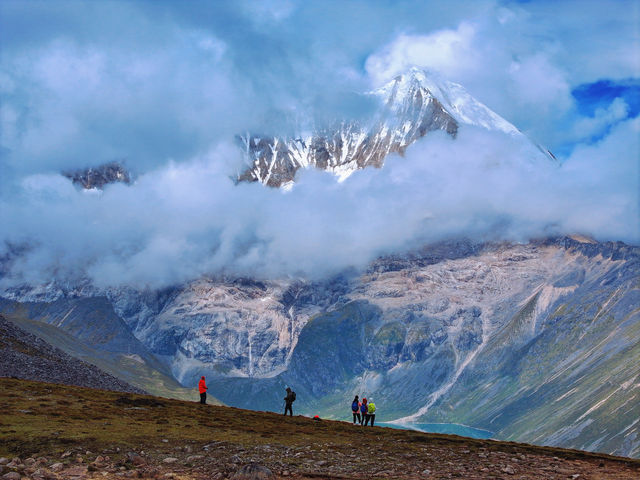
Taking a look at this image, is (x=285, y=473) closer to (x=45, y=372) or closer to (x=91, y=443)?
(x=91, y=443)

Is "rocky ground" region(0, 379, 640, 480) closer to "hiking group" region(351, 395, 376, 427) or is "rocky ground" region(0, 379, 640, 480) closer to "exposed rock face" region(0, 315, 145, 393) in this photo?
"hiking group" region(351, 395, 376, 427)

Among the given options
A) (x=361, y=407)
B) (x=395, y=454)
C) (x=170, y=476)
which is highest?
(x=361, y=407)

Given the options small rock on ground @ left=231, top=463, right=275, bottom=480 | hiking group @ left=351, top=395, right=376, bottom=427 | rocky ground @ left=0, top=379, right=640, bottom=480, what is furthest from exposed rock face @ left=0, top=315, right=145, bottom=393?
small rock on ground @ left=231, top=463, right=275, bottom=480

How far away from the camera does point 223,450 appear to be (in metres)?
65.8

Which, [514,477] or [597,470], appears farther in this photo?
[597,470]

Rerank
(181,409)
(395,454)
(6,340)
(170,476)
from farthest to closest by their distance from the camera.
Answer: (6,340) → (181,409) → (395,454) → (170,476)

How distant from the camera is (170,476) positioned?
53.8 metres

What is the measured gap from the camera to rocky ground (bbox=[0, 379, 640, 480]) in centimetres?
5684

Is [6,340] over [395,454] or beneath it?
over

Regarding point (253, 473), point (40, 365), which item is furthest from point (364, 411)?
point (40, 365)

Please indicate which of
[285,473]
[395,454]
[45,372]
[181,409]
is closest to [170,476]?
[285,473]

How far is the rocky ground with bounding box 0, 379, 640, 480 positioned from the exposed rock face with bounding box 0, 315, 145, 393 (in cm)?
3033

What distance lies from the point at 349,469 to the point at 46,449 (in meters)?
25.9

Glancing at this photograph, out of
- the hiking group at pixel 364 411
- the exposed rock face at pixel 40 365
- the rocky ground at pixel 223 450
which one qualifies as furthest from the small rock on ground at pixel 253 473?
the exposed rock face at pixel 40 365
